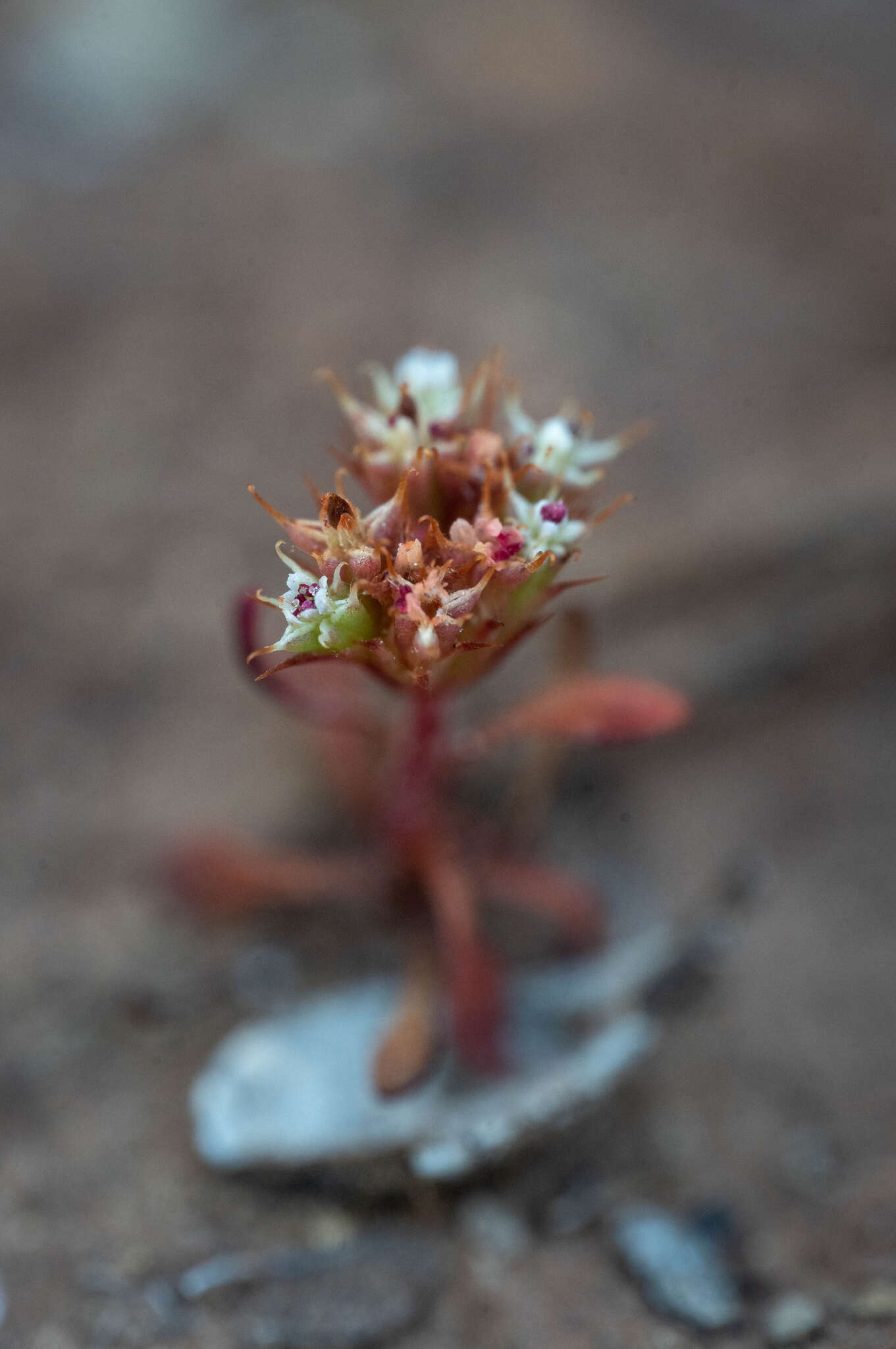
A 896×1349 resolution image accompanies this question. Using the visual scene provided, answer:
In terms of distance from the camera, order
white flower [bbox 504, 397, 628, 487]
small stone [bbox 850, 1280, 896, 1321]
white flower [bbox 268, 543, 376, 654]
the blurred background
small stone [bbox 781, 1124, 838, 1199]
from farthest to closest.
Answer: the blurred background < small stone [bbox 781, 1124, 838, 1199] < white flower [bbox 504, 397, 628, 487] < small stone [bbox 850, 1280, 896, 1321] < white flower [bbox 268, 543, 376, 654]

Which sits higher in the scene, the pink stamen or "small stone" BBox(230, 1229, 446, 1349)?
the pink stamen

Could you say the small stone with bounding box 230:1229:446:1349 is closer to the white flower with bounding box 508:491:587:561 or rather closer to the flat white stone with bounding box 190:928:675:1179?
the flat white stone with bounding box 190:928:675:1179

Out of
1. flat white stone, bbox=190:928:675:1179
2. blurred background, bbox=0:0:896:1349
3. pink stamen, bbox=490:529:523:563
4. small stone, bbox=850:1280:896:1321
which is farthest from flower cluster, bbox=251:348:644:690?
small stone, bbox=850:1280:896:1321

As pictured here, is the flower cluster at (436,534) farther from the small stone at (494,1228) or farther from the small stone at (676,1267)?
the small stone at (676,1267)

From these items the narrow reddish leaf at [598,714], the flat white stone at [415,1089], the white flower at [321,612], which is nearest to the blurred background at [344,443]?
the flat white stone at [415,1089]

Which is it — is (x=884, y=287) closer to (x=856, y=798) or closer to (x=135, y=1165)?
(x=856, y=798)

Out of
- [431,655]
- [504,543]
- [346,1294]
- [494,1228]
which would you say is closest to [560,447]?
[504,543]
